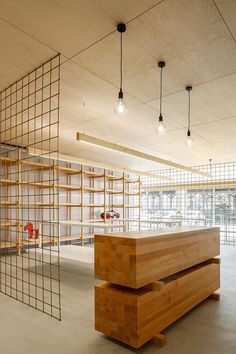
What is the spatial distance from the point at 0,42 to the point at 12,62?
370mm

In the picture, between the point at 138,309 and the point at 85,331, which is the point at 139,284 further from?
the point at 85,331

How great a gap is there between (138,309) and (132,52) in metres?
2.50

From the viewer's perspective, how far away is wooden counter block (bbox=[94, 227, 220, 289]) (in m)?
2.26

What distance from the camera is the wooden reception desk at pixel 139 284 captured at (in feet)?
7.39

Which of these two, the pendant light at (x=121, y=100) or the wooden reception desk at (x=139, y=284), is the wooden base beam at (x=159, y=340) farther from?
the pendant light at (x=121, y=100)

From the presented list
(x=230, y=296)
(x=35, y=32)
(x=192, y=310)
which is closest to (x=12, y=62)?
(x=35, y=32)

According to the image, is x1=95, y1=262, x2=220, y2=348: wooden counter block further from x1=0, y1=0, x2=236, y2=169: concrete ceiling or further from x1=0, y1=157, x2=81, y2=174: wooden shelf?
x1=0, y1=157, x2=81, y2=174: wooden shelf

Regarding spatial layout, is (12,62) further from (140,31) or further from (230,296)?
(230,296)

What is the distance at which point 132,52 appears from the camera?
276 cm

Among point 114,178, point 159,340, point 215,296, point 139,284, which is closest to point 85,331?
point 159,340

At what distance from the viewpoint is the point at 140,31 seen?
2.43 meters

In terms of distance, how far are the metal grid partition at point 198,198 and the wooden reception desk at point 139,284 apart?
5969 mm

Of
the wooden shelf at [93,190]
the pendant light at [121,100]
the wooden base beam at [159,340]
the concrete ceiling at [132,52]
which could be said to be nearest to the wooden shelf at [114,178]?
the wooden shelf at [93,190]

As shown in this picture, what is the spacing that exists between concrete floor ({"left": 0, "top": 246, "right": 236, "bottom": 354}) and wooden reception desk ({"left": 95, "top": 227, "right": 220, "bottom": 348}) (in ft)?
0.40
